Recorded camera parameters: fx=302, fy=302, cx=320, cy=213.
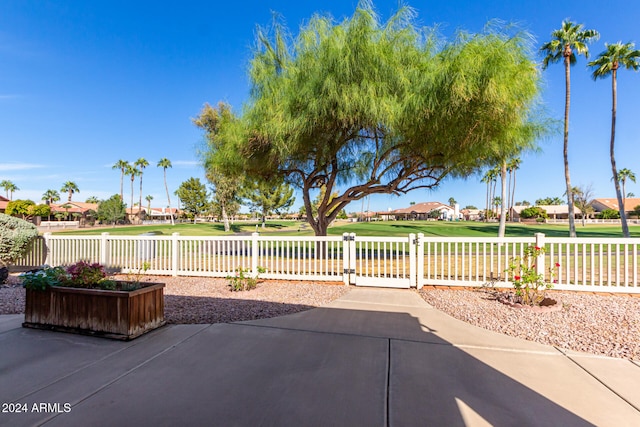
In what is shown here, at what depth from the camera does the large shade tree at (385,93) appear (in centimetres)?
677

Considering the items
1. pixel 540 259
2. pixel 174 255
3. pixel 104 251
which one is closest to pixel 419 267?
pixel 540 259

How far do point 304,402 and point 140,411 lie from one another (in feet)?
4.06

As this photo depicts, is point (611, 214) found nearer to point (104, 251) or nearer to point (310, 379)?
point (310, 379)

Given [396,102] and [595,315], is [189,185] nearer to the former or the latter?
[396,102]

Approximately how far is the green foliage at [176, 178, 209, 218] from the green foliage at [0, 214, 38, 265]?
4105cm

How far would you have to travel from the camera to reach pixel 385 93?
7.35 metres

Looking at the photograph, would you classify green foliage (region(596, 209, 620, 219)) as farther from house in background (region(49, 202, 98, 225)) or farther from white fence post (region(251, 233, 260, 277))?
house in background (region(49, 202, 98, 225))

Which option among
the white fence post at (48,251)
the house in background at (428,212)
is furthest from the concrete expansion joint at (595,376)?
the house in background at (428,212)

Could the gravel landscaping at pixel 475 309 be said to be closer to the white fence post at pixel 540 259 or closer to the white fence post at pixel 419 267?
the white fence post at pixel 419 267

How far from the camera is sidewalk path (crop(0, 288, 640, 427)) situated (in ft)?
7.33

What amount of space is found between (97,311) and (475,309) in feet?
17.8

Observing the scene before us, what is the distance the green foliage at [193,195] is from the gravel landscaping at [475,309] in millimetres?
43141

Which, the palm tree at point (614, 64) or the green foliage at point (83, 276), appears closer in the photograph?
the green foliage at point (83, 276)

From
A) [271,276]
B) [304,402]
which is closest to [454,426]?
[304,402]
